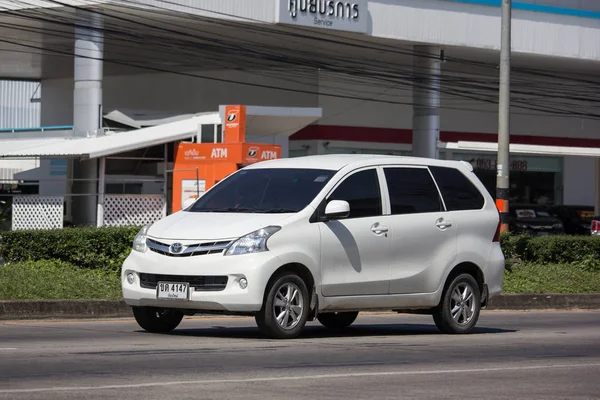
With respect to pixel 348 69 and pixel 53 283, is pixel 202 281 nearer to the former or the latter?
pixel 53 283

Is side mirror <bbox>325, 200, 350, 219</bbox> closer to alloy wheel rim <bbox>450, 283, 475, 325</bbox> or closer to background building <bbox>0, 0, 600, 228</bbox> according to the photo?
alloy wheel rim <bbox>450, 283, 475, 325</bbox>

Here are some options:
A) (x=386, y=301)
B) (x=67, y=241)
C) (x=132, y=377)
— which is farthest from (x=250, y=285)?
(x=67, y=241)

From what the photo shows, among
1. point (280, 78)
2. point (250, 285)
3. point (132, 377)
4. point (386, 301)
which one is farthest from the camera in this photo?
point (280, 78)

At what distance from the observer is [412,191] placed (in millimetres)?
13125

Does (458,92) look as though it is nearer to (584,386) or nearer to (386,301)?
(386,301)

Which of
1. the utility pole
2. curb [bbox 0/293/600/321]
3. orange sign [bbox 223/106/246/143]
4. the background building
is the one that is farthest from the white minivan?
the background building

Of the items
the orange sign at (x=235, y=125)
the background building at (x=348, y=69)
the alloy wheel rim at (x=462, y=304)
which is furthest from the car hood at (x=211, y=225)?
the background building at (x=348, y=69)

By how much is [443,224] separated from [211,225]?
276 centimetres

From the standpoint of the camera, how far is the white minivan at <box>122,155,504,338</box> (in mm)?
11492

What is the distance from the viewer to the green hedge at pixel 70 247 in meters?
19.5

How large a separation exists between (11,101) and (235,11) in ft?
95.2

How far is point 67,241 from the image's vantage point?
64.0ft

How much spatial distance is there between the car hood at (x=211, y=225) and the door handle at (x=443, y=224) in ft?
6.65

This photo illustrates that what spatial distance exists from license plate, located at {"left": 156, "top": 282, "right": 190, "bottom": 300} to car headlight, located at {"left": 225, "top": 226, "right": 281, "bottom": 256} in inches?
20.8
